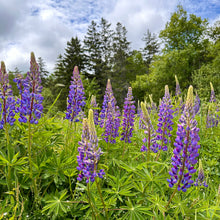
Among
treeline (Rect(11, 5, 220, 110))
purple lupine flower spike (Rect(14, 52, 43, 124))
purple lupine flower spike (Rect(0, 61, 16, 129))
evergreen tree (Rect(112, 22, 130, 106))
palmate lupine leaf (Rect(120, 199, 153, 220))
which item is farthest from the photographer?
evergreen tree (Rect(112, 22, 130, 106))

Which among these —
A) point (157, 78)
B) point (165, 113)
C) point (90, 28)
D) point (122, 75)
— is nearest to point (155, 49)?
point (122, 75)

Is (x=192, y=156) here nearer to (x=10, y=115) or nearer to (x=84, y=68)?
(x=10, y=115)

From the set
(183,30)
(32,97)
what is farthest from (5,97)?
(183,30)

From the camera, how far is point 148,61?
39.4 meters

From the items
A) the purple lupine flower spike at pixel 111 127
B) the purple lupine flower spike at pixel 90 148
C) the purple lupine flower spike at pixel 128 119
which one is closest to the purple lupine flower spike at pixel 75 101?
the purple lupine flower spike at pixel 111 127

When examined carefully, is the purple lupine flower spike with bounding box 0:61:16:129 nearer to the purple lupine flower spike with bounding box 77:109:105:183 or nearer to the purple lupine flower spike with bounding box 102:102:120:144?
the purple lupine flower spike with bounding box 77:109:105:183

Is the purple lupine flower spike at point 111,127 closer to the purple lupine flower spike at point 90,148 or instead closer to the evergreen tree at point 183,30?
the purple lupine flower spike at point 90,148

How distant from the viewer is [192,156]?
4.75 feet

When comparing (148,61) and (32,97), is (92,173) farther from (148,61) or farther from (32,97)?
(148,61)

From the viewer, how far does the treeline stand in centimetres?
2236

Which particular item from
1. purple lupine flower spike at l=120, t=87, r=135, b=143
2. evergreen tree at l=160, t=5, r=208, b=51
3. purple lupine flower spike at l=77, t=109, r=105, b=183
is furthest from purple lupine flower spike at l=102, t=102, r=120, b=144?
evergreen tree at l=160, t=5, r=208, b=51

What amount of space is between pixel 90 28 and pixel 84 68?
8.66 metres

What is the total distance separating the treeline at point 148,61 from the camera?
22359mm

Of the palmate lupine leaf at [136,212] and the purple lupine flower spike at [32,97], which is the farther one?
the purple lupine flower spike at [32,97]
